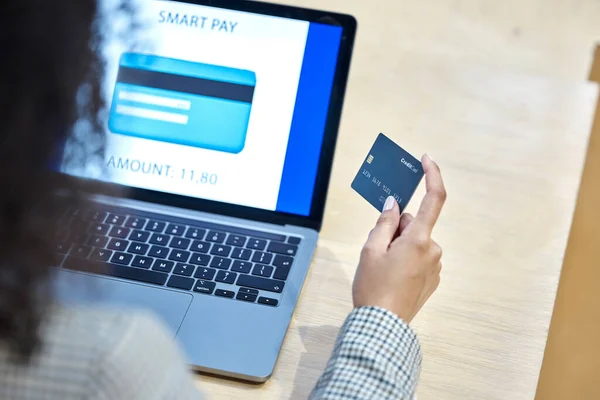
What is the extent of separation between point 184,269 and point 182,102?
223 mm

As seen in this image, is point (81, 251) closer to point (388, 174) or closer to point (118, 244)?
point (118, 244)

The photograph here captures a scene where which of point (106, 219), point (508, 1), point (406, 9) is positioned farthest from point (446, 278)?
point (508, 1)

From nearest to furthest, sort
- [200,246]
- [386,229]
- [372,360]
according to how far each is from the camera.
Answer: [372,360], [386,229], [200,246]

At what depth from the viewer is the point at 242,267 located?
2.64 feet

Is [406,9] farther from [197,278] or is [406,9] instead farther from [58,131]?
[58,131]

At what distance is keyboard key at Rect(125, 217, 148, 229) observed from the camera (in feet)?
2.81

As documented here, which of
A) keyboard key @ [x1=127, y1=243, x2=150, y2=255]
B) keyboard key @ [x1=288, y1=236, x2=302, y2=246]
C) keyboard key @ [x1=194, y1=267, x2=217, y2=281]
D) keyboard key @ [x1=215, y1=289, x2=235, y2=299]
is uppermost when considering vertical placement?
keyboard key @ [x1=288, y1=236, x2=302, y2=246]

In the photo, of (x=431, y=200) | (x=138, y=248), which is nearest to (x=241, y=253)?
(x=138, y=248)

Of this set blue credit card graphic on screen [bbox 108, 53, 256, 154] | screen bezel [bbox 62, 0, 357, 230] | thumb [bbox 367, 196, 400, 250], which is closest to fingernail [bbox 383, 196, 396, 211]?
thumb [bbox 367, 196, 400, 250]

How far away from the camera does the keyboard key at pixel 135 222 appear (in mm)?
856

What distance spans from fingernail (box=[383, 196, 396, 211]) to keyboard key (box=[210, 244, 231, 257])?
0.20 metres

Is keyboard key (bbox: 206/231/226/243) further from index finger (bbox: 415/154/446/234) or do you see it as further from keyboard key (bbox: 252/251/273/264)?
index finger (bbox: 415/154/446/234)

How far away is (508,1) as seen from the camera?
4.36ft

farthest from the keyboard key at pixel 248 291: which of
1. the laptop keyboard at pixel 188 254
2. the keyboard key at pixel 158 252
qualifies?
the keyboard key at pixel 158 252
